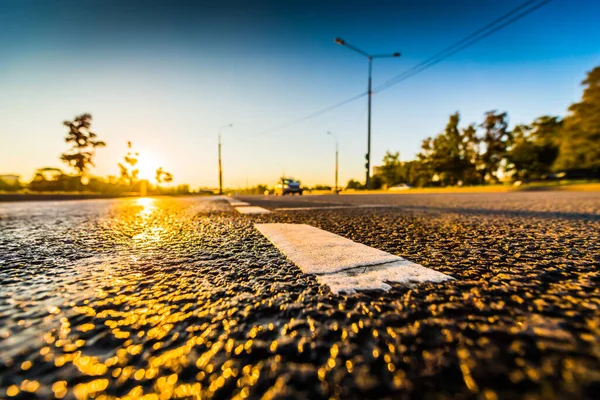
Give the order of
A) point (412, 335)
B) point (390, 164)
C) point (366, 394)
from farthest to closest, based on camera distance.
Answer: point (390, 164)
point (412, 335)
point (366, 394)

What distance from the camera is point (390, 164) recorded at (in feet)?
169

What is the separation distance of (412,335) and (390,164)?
54.2m

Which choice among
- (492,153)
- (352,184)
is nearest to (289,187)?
(492,153)

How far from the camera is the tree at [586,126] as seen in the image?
17828 millimetres

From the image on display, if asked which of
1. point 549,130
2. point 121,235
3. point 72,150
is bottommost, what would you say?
point 121,235

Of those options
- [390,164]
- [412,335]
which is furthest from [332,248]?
[390,164]

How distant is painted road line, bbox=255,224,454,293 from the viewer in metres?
0.69

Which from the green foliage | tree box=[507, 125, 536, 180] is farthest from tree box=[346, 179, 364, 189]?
A: the green foliage

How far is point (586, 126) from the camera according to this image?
1883cm

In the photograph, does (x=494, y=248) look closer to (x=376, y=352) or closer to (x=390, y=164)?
(x=376, y=352)

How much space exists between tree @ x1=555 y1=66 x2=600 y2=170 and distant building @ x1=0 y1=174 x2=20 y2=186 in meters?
38.5

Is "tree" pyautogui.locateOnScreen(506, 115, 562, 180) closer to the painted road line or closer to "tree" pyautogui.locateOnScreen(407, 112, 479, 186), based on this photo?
"tree" pyautogui.locateOnScreen(407, 112, 479, 186)

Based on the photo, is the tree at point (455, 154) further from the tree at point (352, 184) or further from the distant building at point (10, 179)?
the distant building at point (10, 179)

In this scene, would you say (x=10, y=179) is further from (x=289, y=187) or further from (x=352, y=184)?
(x=352, y=184)
